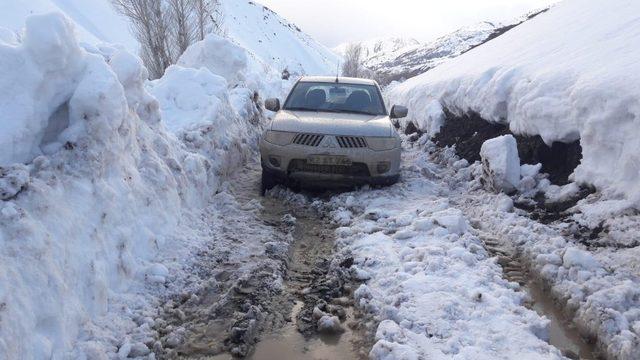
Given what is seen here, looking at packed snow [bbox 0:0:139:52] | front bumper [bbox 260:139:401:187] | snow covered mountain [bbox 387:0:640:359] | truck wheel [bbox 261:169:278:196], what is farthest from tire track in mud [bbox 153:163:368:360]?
packed snow [bbox 0:0:139:52]

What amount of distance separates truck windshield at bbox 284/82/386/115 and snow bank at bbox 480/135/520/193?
70.6 inches

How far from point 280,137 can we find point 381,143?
1.31 meters

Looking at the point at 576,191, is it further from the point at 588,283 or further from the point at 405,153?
the point at 405,153

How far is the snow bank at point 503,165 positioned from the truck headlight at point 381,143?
120 cm

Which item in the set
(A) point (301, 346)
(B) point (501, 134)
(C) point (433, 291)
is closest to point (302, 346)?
(A) point (301, 346)

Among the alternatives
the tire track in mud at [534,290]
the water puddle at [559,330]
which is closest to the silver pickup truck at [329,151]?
the tire track in mud at [534,290]

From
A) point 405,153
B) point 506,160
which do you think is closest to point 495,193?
point 506,160

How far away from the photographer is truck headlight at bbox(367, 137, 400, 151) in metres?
6.30

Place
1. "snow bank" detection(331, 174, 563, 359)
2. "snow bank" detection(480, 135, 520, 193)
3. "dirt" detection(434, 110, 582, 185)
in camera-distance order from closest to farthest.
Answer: "snow bank" detection(331, 174, 563, 359) → "dirt" detection(434, 110, 582, 185) → "snow bank" detection(480, 135, 520, 193)

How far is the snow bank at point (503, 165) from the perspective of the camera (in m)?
5.96

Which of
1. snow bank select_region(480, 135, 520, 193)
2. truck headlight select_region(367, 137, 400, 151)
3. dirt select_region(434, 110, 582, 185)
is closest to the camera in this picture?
dirt select_region(434, 110, 582, 185)

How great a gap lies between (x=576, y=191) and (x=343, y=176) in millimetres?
2643

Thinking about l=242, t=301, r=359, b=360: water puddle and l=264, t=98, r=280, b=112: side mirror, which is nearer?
l=242, t=301, r=359, b=360: water puddle

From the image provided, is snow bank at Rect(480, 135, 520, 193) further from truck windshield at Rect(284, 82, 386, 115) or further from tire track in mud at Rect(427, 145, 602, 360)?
truck windshield at Rect(284, 82, 386, 115)
